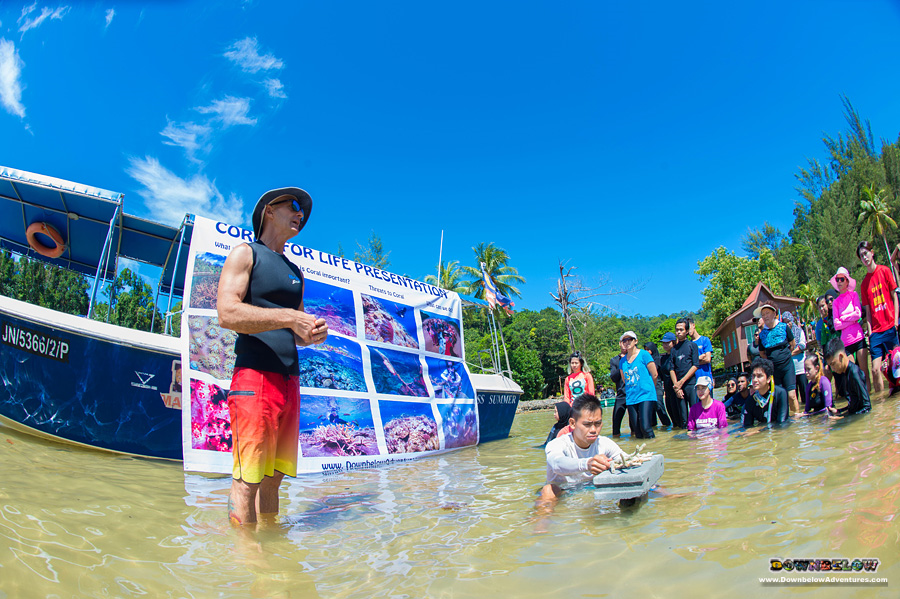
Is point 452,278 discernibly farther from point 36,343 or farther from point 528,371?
point 36,343

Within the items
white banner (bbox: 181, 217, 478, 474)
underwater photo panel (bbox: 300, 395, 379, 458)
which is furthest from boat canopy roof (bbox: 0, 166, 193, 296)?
underwater photo panel (bbox: 300, 395, 379, 458)

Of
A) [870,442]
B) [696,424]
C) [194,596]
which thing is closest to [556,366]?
[696,424]

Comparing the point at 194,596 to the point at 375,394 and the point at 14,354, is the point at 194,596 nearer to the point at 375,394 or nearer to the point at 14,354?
the point at 375,394

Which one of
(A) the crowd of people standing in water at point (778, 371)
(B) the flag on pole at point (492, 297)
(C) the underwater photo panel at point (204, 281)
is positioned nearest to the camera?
(C) the underwater photo panel at point (204, 281)

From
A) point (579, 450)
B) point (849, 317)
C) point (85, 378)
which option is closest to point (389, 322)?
point (85, 378)

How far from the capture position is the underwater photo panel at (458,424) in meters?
7.25

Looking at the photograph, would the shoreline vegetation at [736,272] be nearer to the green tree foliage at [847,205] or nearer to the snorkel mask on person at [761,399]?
the green tree foliage at [847,205]

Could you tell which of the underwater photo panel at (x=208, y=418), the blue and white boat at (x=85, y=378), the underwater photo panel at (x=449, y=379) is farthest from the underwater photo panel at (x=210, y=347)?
the underwater photo panel at (x=449, y=379)

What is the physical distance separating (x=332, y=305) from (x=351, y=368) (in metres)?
0.83

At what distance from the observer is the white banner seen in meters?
4.81

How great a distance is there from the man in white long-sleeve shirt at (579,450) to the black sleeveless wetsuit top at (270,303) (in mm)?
1972

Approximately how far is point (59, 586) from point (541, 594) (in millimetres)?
1730

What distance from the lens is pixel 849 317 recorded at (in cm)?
632

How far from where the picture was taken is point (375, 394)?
6.21 metres
